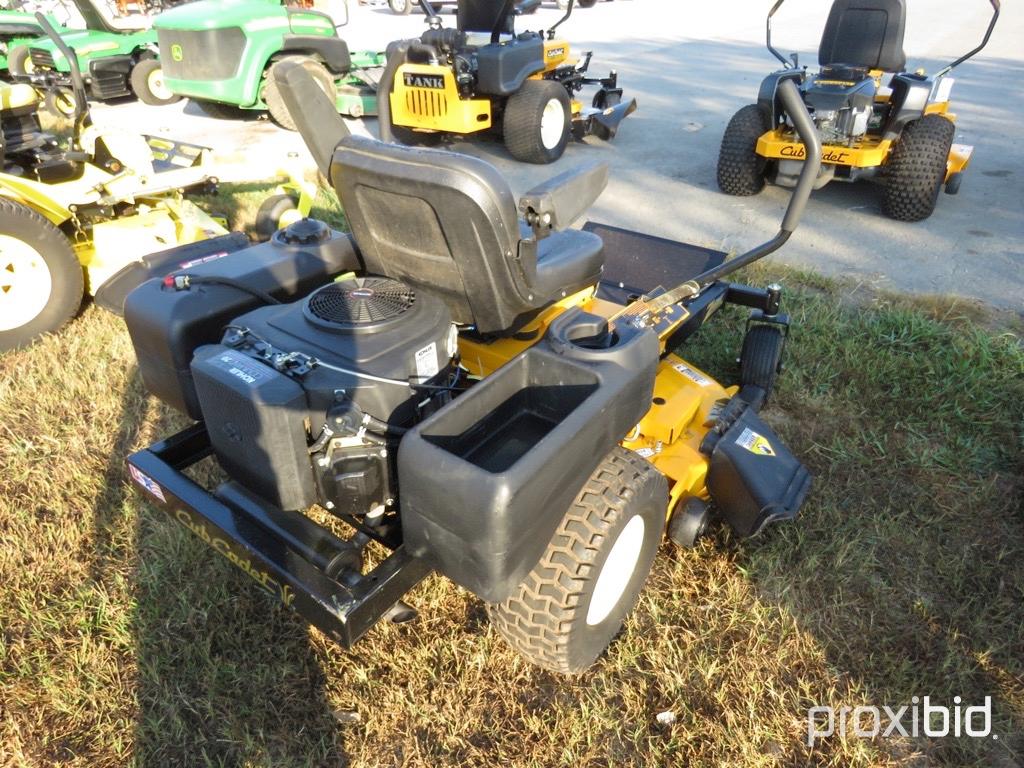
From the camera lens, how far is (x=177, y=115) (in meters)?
8.03

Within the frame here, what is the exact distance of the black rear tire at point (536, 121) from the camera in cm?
590

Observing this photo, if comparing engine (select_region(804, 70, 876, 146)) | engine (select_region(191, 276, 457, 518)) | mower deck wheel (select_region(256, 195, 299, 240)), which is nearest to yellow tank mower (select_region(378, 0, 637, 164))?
mower deck wheel (select_region(256, 195, 299, 240))

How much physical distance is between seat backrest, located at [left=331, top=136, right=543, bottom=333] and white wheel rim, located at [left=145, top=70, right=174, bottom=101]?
787 cm

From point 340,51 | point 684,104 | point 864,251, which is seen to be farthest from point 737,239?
point 340,51

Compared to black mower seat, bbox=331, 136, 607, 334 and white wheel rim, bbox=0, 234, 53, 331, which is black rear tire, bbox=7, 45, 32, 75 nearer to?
white wheel rim, bbox=0, 234, 53, 331

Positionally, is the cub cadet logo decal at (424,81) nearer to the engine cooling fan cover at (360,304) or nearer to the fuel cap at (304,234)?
the fuel cap at (304,234)

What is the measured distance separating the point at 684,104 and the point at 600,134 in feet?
6.72

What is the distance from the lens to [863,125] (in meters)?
4.82

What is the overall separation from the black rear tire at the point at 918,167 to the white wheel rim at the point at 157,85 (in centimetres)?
773

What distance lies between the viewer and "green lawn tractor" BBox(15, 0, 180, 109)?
7.78 meters

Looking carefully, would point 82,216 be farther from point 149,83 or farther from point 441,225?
point 149,83

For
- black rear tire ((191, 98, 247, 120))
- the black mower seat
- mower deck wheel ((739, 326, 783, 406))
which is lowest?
black rear tire ((191, 98, 247, 120))

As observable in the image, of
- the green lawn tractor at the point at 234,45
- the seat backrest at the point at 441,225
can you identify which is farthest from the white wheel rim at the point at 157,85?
the seat backrest at the point at 441,225

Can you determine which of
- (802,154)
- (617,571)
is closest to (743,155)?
(802,154)
